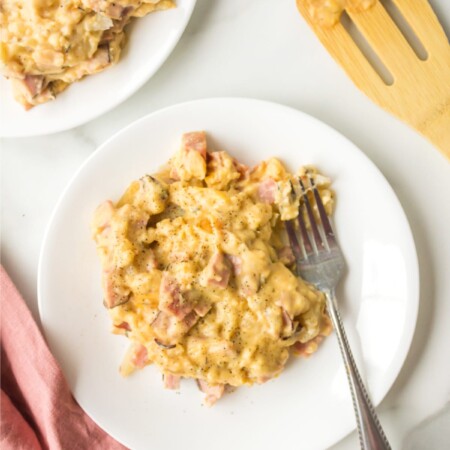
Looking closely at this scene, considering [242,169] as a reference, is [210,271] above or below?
below

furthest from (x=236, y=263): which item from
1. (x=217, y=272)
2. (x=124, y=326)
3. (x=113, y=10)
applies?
(x=113, y=10)

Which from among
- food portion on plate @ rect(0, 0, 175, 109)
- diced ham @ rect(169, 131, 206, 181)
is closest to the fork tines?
diced ham @ rect(169, 131, 206, 181)

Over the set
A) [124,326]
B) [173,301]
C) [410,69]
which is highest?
[410,69]

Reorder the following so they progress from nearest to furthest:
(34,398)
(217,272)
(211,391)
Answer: (217,272), (211,391), (34,398)

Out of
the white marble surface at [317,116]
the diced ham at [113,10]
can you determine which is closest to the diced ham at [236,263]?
the white marble surface at [317,116]

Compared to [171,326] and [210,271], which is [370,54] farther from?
[171,326]

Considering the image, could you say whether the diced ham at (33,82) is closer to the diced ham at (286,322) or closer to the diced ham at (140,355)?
the diced ham at (140,355)
